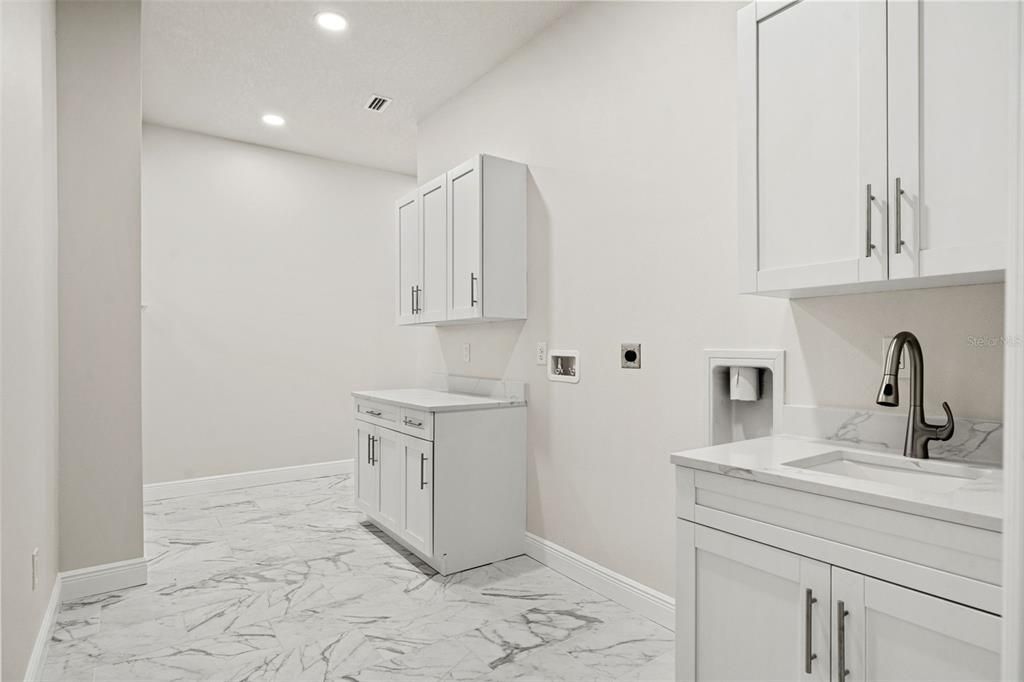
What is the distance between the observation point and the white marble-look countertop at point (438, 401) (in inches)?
112

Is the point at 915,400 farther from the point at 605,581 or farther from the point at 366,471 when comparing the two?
the point at 366,471

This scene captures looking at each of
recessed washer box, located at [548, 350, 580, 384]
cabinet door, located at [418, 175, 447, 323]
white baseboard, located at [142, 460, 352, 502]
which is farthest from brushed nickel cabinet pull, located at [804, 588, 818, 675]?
white baseboard, located at [142, 460, 352, 502]

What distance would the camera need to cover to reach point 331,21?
2.93 metres

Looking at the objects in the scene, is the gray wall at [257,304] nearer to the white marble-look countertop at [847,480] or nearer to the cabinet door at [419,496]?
the cabinet door at [419,496]

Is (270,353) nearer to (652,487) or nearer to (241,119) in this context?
(241,119)

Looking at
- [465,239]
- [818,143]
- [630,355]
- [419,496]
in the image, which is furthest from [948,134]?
[419,496]

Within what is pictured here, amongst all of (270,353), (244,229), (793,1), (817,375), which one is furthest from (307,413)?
(793,1)

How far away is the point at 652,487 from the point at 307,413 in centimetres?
342

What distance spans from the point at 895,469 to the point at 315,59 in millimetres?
3359

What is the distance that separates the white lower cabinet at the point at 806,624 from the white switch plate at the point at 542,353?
1488 millimetres

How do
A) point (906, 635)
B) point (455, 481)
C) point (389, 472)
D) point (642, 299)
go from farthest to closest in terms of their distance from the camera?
1. point (389, 472)
2. point (455, 481)
3. point (642, 299)
4. point (906, 635)

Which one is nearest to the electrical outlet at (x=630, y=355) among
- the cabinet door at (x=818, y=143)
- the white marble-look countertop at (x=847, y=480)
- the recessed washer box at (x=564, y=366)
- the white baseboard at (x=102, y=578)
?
the recessed washer box at (x=564, y=366)

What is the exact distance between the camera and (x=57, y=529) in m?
2.54

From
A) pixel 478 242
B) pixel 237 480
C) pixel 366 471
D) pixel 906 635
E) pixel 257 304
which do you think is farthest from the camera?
pixel 257 304
